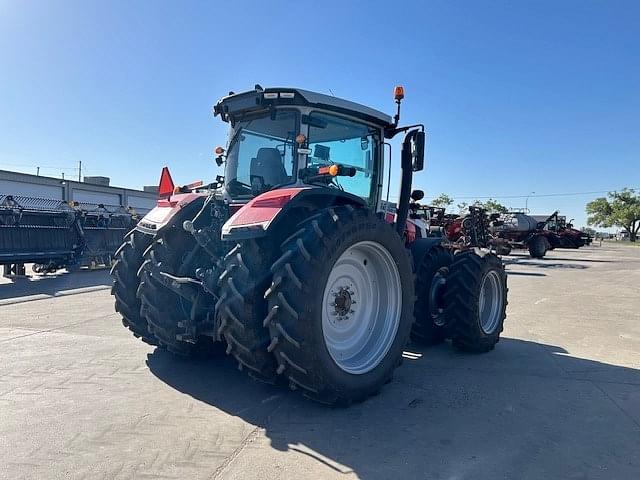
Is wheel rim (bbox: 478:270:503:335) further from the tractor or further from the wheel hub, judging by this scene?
the wheel hub

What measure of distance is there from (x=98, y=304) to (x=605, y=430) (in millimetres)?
7656

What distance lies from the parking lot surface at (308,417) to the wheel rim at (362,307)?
38cm

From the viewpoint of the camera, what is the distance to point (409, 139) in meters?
4.82

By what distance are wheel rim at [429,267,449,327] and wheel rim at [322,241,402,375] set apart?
4.67ft

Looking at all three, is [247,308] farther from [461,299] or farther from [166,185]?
[166,185]

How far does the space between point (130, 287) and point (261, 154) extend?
1.82 m

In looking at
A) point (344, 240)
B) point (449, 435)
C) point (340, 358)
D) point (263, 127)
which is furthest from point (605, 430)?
point (263, 127)

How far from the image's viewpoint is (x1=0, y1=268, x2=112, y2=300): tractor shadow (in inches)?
386

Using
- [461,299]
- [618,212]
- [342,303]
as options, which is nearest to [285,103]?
[342,303]

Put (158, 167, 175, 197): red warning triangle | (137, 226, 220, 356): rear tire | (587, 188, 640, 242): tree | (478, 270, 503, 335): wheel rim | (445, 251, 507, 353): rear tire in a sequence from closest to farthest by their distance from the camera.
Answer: (137, 226, 220, 356): rear tire
(445, 251, 507, 353): rear tire
(478, 270, 503, 335): wheel rim
(158, 167, 175, 197): red warning triangle
(587, 188, 640, 242): tree

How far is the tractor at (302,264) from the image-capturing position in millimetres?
3287

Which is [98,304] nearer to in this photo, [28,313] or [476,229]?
[28,313]

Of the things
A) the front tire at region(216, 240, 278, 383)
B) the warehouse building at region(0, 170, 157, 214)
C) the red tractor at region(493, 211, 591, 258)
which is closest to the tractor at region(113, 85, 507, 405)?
the front tire at region(216, 240, 278, 383)

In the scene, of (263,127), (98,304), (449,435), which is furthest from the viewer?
(98,304)
